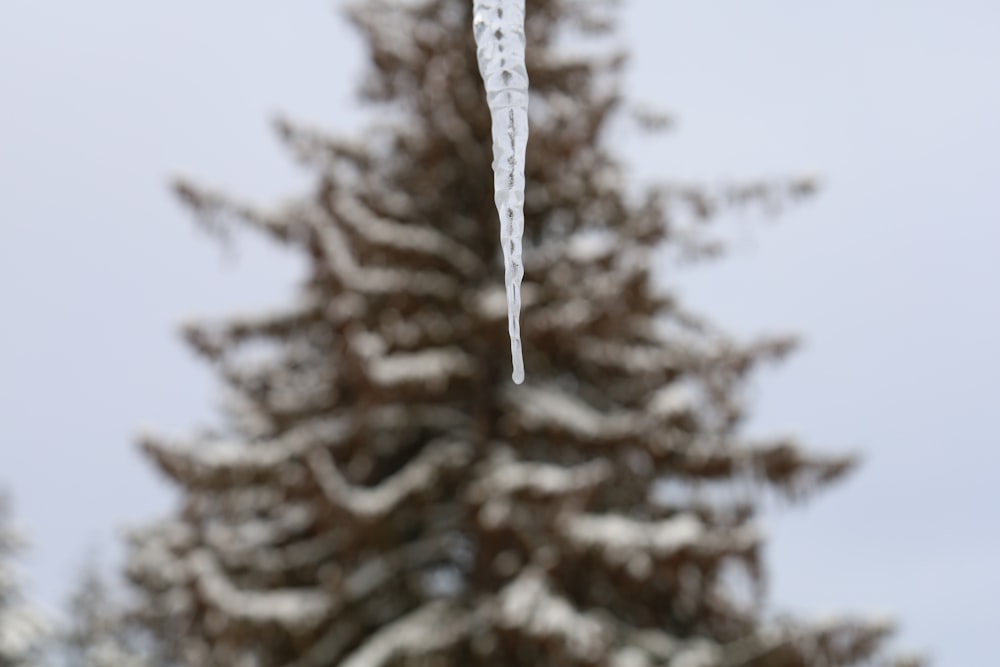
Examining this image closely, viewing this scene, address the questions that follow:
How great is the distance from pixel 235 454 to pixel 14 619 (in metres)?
13.1

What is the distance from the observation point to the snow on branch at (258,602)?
7.48 metres

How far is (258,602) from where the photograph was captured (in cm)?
759

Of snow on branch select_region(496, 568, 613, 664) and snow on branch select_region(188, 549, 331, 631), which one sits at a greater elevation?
snow on branch select_region(188, 549, 331, 631)

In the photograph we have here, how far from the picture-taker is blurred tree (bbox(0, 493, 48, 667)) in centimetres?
1861

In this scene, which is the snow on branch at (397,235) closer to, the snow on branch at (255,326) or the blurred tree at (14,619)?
the snow on branch at (255,326)

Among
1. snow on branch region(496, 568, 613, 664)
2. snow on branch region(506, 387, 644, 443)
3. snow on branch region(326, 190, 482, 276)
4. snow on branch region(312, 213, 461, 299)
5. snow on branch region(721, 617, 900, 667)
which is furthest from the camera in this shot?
snow on branch region(326, 190, 482, 276)

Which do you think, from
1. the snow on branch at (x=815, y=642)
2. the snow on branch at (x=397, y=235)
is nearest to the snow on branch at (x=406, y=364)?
the snow on branch at (x=397, y=235)

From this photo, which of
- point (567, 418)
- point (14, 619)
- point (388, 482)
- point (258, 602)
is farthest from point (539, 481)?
point (14, 619)

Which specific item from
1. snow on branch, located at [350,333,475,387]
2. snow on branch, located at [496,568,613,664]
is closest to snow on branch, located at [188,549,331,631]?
snow on branch, located at [496,568,613,664]

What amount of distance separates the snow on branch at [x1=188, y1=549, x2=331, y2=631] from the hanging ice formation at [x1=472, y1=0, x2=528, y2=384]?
21.8 ft

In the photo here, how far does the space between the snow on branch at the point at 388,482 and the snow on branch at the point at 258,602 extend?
27.6 inches

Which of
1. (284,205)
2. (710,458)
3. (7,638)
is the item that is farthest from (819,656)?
(7,638)

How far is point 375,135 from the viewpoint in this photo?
10.5 metres

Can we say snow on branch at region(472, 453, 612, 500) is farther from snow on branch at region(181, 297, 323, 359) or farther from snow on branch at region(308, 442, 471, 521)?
snow on branch at region(181, 297, 323, 359)
